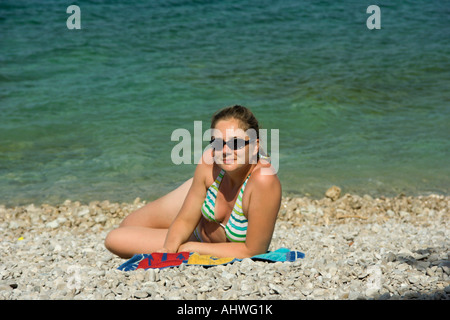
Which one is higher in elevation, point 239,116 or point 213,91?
point 239,116

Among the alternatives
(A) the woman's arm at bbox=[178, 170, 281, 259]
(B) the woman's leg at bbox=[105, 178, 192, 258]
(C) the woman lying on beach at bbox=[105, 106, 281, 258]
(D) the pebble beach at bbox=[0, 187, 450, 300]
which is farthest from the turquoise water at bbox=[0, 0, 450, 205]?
(A) the woman's arm at bbox=[178, 170, 281, 259]

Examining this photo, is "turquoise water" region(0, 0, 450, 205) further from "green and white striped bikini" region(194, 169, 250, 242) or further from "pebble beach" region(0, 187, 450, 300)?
"green and white striped bikini" region(194, 169, 250, 242)

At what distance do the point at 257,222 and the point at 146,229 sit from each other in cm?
121

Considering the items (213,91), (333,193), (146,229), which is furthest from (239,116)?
(213,91)

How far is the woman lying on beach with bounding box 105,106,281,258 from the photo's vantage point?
3904 mm

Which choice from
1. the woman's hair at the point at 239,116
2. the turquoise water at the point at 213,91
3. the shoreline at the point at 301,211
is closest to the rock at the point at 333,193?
the shoreline at the point at 301,211

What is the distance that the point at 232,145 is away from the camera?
3893 mm

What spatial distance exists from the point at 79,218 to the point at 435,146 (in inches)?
232

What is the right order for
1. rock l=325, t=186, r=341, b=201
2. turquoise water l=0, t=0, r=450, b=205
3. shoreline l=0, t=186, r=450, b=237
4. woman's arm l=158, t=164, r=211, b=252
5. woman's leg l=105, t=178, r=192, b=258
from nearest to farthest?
woman's arm l=158, t=164, r=211, b=252 < woman's leg l=105, t=178, r=192, b=258 < shoreline l=0, t=186, r=450, b=237 < rock l=325, t=186, r=341, b=201 < turquoise water l=0, t=0, r=450, b=205

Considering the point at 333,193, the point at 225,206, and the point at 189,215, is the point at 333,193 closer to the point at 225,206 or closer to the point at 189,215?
the point at 225,206

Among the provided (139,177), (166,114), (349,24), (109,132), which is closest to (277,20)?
(349,24)

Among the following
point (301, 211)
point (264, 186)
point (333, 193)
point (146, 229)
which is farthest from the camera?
point (333, 193)

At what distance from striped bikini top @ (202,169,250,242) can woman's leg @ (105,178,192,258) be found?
0.52 m

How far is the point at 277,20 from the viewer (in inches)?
640
